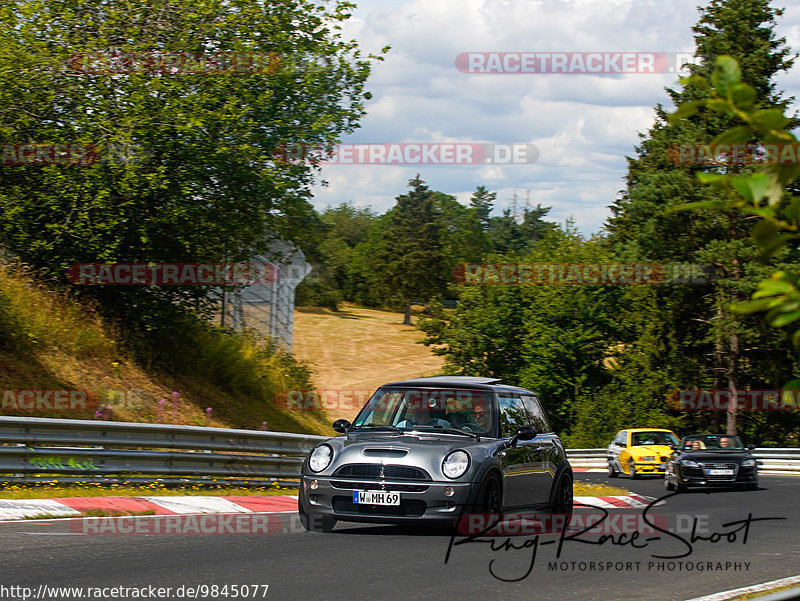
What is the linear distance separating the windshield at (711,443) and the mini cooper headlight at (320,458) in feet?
46.3

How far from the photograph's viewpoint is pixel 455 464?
982cm

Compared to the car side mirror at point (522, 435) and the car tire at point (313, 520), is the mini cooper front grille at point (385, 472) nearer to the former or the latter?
the car tire at point (313, 520)

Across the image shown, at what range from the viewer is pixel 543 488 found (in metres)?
11.7

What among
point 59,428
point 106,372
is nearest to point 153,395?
point 106,372

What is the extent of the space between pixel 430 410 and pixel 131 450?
4868mm

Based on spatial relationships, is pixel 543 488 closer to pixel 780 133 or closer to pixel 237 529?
pixel 237 529

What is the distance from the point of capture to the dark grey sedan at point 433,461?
382 inches

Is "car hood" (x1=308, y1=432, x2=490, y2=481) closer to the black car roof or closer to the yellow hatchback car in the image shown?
the black car roof

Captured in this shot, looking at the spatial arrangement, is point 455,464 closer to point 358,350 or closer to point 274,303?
point 274,303

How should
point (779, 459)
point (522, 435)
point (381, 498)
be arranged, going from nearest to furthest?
point (381, 498) → point (522, 435) → point (779, 459)

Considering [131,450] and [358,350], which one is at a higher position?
[358,350]

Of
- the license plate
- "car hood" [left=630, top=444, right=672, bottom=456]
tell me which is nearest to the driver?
the license plate

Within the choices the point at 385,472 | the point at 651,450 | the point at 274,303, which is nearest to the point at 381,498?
the point at 385,472

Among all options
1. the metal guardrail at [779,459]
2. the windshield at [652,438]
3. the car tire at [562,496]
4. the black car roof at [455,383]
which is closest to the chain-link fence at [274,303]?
the metal guardrail at [779,459]
